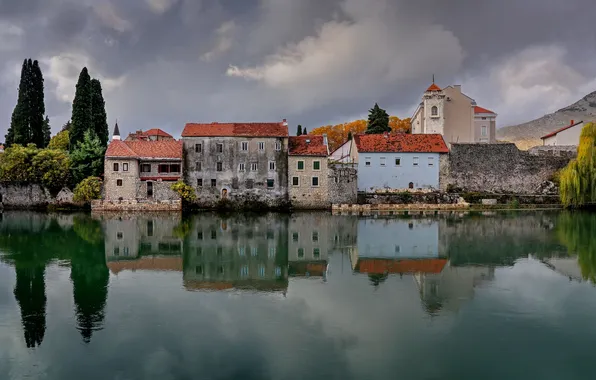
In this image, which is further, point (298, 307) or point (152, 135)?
point (152, 135)

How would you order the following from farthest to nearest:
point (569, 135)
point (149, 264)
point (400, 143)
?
1. point (569, 135)
2. point (400, 143)
3. point (149, 264)

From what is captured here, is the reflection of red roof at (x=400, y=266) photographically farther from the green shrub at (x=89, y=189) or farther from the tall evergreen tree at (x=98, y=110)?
the tall evergreen tree at (x=98, y=110)

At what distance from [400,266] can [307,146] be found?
27.4 meters

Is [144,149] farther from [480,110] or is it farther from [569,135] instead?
[569,135]

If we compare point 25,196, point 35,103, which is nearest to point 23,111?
point 35,103

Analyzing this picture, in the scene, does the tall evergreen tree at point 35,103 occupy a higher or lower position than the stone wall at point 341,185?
higher

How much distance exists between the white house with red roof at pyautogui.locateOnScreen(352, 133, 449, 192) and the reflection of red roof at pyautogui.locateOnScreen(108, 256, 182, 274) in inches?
1121

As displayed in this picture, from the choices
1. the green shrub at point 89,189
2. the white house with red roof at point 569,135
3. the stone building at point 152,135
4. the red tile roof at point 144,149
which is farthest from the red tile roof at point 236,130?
the white house with red roof at point 569,135

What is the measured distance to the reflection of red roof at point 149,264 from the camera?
750 inches

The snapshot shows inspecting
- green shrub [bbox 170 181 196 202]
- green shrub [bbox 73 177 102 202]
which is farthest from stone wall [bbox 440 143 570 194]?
green shrub [bbox 73 177 102 202]

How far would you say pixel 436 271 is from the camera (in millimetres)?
18062

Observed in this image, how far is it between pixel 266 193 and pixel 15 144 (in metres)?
23.7

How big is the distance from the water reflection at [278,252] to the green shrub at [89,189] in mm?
7872

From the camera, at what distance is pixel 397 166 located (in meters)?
46.9
